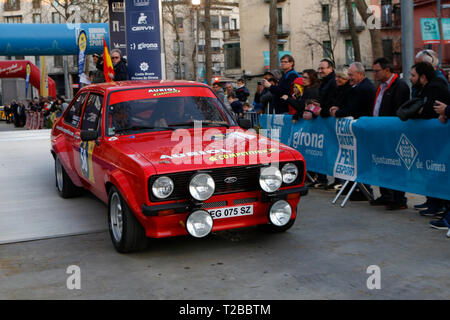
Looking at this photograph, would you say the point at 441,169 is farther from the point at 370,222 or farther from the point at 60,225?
the point at 60,225

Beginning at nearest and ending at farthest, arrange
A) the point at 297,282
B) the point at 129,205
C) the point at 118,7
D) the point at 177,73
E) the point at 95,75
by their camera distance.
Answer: the point at 297,282 → the point at 129,205 → the point at 95,75 → the point at 118,7 → the point at 177,73

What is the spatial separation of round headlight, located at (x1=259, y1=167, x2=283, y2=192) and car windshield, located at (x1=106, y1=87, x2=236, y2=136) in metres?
1.34

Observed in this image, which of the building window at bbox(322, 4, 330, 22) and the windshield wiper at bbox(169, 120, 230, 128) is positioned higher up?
the building window at bbox(322, 4, 330, 22)

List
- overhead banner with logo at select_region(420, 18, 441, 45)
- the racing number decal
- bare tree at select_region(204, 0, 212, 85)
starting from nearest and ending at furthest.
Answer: the racing number decal < overhead banner with logo at select_region(420, 18, 441, 45) < bare tree at select_region(204, 0, 212, 85)

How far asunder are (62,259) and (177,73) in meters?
72.0

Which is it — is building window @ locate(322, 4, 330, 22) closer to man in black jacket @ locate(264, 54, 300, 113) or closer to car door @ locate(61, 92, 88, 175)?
man in black jacket @ locate(264, 54, 300, 113)

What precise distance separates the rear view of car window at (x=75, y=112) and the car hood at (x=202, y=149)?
185 centimetres

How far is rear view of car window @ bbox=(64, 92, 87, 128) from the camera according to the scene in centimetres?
787

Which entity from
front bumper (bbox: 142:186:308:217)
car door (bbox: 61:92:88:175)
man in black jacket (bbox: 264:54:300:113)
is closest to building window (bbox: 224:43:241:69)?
man in black jacket (bbox: 264:54:300:113)

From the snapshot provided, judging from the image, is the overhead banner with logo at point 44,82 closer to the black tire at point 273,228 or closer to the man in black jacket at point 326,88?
the man in black jacket at point 326,88

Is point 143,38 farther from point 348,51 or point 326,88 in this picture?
point 348,51

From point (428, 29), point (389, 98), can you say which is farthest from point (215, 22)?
point (389, 98)
